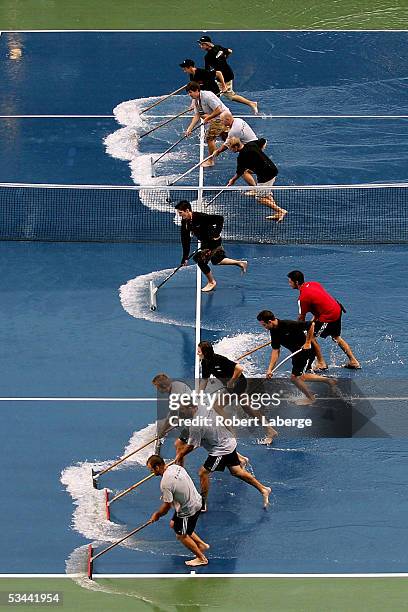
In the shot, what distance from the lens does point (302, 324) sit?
67.7ft

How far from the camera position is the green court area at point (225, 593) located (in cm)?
1723

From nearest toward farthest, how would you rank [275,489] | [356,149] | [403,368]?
[275,489] < [403,368] < [356,149]

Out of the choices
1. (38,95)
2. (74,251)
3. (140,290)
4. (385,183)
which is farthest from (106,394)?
(38,95)

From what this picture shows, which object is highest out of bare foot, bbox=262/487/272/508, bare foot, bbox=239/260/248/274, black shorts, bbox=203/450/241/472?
bare foot, bbox=239/260/248/274

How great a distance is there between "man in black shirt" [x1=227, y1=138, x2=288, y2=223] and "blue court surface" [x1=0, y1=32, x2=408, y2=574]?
3.45 ft

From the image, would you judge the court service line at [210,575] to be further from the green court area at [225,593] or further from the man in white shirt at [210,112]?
the man in white shirt at [210,112]

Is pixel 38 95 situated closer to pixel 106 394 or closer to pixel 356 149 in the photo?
pixel 356 149

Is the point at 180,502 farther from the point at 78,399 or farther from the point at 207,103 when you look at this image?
the point at 207,103

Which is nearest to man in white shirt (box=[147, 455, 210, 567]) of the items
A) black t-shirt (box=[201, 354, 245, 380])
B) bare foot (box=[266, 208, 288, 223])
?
black t-shirt (box=[201, 354, 245, 380])

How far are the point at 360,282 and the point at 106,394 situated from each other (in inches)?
227

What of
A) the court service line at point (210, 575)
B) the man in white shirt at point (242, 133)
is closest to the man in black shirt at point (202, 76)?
the man in white shirt at point (242, 133)

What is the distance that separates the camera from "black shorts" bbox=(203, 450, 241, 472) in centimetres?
1855

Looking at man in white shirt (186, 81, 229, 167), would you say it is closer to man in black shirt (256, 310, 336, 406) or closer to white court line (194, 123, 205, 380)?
white court line (194, 123, 205, 380)

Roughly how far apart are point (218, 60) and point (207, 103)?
2212 millimetres
